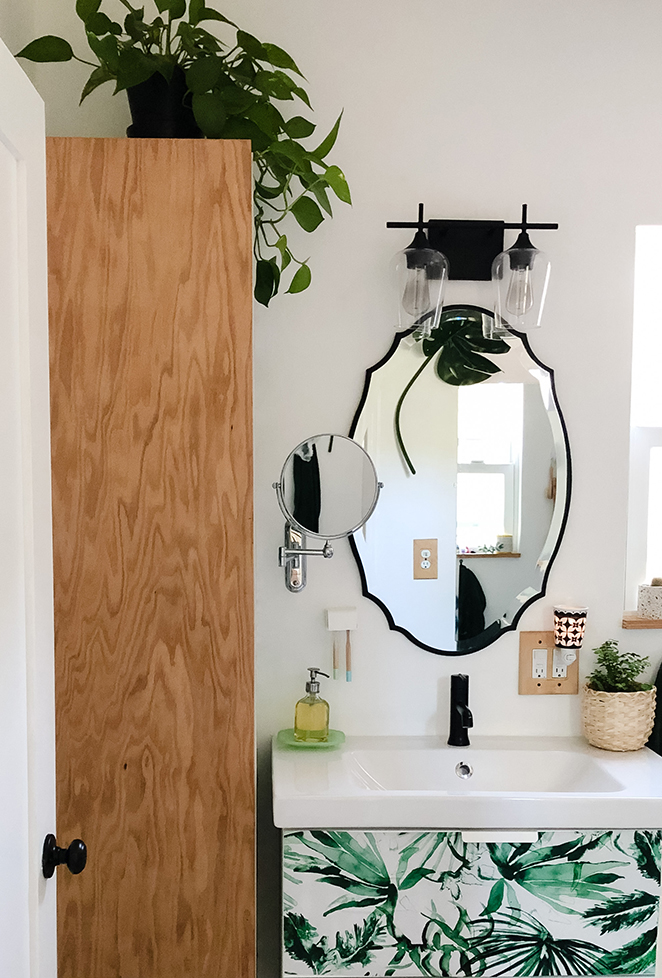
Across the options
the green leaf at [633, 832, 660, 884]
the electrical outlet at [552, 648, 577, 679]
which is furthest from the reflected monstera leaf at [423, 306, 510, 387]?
the green leaf at [633, 832, 660, 884]

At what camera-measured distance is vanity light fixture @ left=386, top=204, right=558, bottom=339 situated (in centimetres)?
196

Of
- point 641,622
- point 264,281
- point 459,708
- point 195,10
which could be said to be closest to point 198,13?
point 195,10

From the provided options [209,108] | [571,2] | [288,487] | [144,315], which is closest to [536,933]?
[288,487]

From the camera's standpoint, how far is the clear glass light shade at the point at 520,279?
6.41 ft

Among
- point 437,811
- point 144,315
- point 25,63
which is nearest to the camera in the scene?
point 144,315

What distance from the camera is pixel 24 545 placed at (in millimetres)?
1062

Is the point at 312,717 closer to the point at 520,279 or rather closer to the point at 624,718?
the point at 624,718

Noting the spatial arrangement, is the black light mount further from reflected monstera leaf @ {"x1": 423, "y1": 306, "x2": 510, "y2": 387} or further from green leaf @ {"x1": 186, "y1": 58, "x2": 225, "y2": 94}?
green leaf @ {"x1": 186, "y1": 58, "x2": 225, "y2": 94}

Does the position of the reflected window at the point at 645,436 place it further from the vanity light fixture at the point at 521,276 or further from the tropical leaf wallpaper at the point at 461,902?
the tropical leaf wallpaper at the point at 461,902

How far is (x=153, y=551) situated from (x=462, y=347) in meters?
0.93

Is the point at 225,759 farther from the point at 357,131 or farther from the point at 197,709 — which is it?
the point at 357,131

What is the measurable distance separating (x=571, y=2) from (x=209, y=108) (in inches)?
40.4

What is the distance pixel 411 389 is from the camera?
206 centimetres

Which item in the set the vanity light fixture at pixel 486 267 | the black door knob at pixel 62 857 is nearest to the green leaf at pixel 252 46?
the vanity light fixture at pixel 486 267
